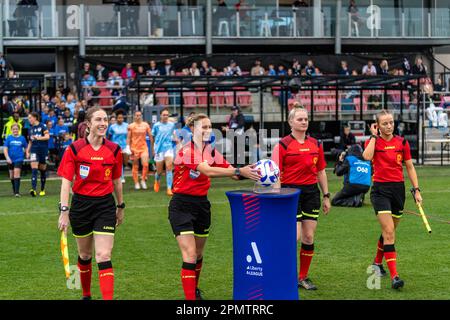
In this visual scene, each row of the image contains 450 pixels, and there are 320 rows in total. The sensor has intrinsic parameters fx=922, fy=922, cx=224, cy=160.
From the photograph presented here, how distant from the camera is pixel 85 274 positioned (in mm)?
9172

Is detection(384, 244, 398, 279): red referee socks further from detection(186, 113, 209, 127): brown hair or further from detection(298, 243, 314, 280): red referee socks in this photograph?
detection(186, 113, 209, 127): brown hair

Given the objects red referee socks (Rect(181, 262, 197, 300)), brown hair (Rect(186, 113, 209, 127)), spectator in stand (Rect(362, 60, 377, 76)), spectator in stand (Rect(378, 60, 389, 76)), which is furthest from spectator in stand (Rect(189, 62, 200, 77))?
red referee socks (Rect(181, 262, 197, 300))

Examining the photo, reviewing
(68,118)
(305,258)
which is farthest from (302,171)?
(68,118)

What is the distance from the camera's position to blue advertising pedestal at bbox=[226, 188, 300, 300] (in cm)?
825

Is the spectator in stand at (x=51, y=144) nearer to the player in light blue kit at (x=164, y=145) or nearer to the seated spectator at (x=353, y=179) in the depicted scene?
the player in light blue kit at (x=164, y=145)

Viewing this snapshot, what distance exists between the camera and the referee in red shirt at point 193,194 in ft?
28.8

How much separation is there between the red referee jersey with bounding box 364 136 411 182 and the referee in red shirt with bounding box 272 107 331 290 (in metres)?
0.74

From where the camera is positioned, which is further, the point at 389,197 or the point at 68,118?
the point at 68,118

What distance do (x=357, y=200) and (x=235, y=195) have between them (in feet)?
29.9

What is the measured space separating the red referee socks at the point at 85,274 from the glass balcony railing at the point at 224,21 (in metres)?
26.4

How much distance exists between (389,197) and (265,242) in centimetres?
245

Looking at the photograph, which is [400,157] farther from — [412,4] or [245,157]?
[412,4]

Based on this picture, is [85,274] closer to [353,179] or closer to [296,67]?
[353,179]

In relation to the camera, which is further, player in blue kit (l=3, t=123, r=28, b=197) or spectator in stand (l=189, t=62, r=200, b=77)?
spectator in stand (l=189, t=62, r=200, b=77)
